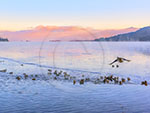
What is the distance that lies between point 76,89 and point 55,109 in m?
6.36

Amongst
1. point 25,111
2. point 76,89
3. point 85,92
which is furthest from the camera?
point 76,89

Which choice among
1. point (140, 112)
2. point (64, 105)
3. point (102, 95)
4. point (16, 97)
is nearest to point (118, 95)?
point (102, 95)

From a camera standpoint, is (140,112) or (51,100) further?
(51,100)

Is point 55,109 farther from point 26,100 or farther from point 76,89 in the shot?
point 76,89

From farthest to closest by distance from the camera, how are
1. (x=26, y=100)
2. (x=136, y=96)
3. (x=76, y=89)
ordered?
(x=76, y=89)
(x=136, y=96)
(x=26, y=100)

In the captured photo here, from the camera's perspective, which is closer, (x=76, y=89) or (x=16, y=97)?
(x=16, y=97)

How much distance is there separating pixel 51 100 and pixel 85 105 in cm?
→ 296

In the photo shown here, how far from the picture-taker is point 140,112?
13.0 m

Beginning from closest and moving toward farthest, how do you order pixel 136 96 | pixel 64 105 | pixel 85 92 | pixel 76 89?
pixel 64 105, pixel 136 96, pixel 85 92, pixel 76 89

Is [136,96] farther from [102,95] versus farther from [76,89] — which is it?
[76,89]

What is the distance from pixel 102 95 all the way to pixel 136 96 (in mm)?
3077

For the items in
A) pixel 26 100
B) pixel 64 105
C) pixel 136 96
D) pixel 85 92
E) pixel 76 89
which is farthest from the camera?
pixel 76 89

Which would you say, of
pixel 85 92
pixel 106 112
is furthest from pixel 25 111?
pixel 85 92

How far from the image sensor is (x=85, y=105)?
14375 mm
